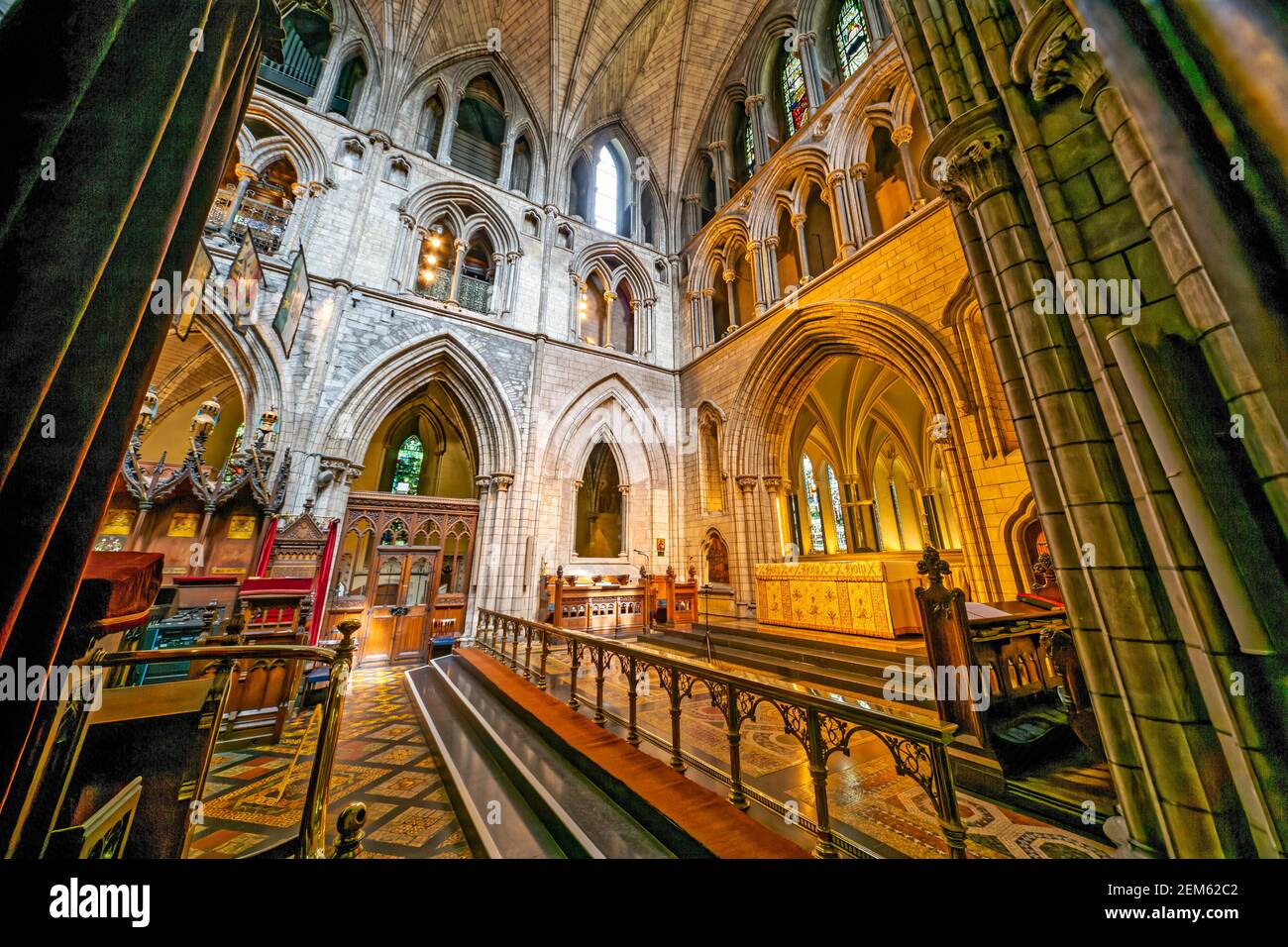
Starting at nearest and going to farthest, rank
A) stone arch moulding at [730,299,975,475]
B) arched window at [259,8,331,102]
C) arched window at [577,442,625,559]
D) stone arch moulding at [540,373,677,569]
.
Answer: stone arch moulding at [730,299,975,475] < stone arch moulding at [540,373,677,569] < arched window at [259,8,331,102] < arched window at [577,442,625,559]

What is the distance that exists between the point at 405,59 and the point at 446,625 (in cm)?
1241

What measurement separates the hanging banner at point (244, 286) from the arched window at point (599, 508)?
8.05m

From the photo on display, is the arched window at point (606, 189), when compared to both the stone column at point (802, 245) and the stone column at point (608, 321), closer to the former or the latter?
the stone column at point (608, 321)

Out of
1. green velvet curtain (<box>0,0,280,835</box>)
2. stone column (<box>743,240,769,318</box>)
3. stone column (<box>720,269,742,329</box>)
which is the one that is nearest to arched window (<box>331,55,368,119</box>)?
stone column (<box>720,269,742,329</box>)

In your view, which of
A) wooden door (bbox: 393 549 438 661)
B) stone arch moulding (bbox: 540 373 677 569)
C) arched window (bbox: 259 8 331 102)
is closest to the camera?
wooden door (bbox: 393 549 438 661)

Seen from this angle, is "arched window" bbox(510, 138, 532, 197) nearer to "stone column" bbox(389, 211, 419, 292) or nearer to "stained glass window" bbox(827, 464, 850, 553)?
"stone column" bbox(389, 211, 419, 292)

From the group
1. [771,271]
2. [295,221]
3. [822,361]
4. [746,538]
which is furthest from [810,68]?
[295,221]

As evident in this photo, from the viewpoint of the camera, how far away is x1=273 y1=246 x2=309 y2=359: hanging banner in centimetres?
617

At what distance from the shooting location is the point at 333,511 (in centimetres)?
711

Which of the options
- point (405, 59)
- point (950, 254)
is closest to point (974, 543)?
point (950, 254)

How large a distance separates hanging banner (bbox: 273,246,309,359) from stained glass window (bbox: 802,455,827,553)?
1339 centimetres
